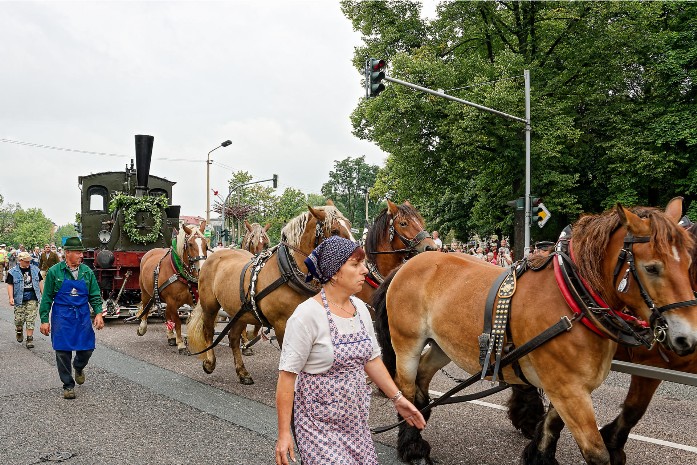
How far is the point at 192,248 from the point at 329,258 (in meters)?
7.99

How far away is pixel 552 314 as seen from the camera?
12.3 feet

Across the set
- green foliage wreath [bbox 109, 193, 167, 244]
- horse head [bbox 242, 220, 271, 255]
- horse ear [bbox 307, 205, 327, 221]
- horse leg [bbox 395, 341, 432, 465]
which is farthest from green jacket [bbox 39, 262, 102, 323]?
green foliage wreath [bbox 109, 193, 167, 244]

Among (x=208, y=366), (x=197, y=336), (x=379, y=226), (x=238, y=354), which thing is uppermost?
(x=379, y=226)

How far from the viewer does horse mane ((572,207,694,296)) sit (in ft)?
11.0

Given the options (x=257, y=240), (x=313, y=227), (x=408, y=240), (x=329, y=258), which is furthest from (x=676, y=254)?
(x=257, y=240)

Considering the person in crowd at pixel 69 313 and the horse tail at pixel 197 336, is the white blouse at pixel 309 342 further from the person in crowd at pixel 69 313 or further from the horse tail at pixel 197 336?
the horse tail at pixel 197 336

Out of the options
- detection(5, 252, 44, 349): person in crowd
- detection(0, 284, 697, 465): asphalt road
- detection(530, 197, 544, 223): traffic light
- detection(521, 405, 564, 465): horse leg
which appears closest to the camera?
detection(521, 405, 564, 465): horse leg

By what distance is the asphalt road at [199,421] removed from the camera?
4.86 metres

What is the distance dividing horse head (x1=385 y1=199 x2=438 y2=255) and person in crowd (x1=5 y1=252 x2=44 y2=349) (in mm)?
7704

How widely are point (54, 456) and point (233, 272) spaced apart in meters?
3.33

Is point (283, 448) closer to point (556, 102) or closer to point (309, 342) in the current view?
point (309, 342)

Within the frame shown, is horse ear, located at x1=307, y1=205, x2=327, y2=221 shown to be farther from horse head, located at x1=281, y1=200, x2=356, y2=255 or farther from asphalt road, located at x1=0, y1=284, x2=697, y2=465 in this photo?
asphalt road, located at x1=0, y1=284, x2=697, y2=465

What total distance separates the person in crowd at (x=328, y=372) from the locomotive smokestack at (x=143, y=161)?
1357 centimetres

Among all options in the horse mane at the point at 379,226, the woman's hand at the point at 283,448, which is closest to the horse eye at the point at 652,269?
the woman's hand at the point at 283,448
